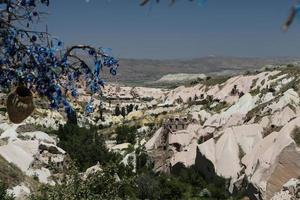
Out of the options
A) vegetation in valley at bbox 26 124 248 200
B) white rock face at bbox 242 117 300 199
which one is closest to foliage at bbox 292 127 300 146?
white rock face at bbox 242 117 300 199

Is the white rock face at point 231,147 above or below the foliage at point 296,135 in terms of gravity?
below

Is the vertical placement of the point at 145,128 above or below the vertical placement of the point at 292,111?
below

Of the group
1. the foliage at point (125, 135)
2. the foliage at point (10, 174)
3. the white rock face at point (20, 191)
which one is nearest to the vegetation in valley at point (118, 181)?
the foliage at point (125, 135)

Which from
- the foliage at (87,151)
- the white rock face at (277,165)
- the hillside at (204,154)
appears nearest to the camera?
the white rock face at (277,165)

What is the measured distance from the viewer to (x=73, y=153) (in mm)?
63312

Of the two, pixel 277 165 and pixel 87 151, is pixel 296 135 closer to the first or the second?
pixel 277 165

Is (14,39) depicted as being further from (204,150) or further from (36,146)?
(204,150)

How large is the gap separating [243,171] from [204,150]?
7697 mm

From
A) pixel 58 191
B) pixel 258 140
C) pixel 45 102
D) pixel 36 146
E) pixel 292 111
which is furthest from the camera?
pixel 292 111

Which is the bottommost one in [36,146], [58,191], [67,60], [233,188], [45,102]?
[233,188]

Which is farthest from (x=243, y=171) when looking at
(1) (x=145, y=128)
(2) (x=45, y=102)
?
(1) (x=145, y=128)

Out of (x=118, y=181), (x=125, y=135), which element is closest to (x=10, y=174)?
(x=118, y=181)

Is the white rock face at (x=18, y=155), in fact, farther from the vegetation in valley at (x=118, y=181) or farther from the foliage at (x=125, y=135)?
the foliage at (x=125, y=135)

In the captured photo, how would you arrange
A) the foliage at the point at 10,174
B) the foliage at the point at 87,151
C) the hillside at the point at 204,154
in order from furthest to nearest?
the foliage at the point at 87,151 → the hillside at the point at 204,154 → the foliage at the point at 10,174
